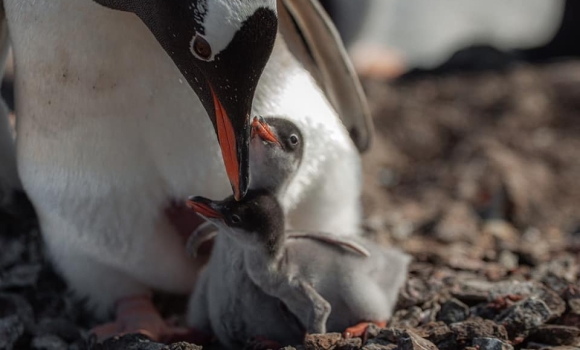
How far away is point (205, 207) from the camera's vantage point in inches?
85.8

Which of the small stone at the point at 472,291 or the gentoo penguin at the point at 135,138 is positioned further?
the small stone at the point at 472,291

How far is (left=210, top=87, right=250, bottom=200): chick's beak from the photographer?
203cm

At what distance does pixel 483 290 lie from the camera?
255cm

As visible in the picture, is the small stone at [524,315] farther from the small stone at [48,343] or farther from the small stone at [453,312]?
the small stone at [48,343]

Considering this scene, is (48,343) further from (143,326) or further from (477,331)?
(477,331)

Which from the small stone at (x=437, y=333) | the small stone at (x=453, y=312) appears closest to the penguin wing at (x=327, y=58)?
the small stone at (x=453, y=312)

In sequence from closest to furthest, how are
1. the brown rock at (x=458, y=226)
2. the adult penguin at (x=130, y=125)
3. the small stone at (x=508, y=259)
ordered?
the adult penguin at (x=130, y=125), the small stone at (x=508, y=259), the brown rock at (x=458, y=226)

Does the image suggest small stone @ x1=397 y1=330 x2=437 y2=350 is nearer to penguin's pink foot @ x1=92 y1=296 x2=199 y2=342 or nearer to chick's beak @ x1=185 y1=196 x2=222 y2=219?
chick's beak @ x1=185 y1=196 x2=222 y2=219

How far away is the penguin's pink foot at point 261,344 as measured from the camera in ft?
7.47

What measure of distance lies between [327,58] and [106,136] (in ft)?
2.43

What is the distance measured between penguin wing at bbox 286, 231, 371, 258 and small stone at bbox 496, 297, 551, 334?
37cm

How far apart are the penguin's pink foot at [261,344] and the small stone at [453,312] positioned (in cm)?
44

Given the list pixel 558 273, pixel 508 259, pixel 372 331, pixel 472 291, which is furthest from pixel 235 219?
pixel 508 259

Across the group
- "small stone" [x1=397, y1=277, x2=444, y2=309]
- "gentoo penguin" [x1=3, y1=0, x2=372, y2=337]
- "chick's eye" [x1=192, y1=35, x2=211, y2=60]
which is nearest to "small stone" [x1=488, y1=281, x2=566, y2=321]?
"small stone" [x1=397, y1=277, x2=444, y2=309]
